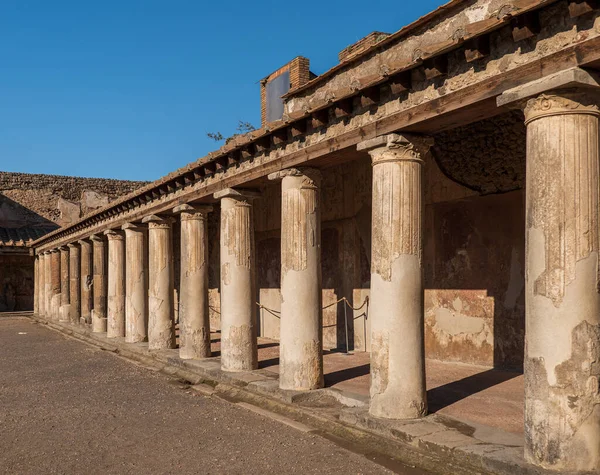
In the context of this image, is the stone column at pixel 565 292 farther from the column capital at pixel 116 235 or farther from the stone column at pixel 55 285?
the stone column at pixel 55 285

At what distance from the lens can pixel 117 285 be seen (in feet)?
47.8

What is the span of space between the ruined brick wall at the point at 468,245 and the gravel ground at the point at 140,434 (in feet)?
11.7

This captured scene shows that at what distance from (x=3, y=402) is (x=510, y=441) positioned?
625 cm

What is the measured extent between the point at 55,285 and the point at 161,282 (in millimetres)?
12090

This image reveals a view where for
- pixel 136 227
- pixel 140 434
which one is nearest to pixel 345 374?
pixel 140 434

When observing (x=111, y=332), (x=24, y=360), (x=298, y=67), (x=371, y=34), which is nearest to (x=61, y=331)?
(x=111, y=332)

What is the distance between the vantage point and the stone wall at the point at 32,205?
29.2m

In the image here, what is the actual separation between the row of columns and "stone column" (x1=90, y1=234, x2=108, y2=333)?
6.73 metres

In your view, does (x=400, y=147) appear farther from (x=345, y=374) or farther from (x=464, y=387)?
(x=345, y=374)

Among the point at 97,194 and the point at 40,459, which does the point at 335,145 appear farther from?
the point at 97,194

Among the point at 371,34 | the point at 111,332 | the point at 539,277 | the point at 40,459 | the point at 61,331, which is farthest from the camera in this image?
the point at 61,331

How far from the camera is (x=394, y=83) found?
570cm

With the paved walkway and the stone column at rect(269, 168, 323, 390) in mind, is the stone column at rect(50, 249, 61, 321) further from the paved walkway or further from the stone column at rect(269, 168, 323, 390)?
the stone column at rect(269, 168, 323, 390)

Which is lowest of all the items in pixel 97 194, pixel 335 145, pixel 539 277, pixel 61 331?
pixel 61 331
